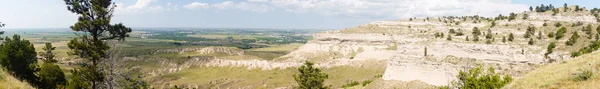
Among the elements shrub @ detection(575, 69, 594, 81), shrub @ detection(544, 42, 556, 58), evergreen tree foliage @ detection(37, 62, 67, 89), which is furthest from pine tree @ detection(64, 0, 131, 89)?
shrub @ detection(544, 42, 556, 58)

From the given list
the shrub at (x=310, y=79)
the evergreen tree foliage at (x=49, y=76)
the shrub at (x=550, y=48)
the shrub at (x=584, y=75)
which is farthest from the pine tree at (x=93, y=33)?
the shrub at (x=550, y=48)

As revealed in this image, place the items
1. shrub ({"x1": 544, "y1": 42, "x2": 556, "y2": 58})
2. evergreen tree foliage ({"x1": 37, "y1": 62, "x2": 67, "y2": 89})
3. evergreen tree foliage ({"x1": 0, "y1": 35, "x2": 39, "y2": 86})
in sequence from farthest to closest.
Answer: evergreen tree foliage ({"x1": 0, "y1": 35, "x2": 39, "y2": 86})
evergreen tree foliage ({"x1": 37, "y1": 62, "x2": 67, "y2": 89})
shrub ({"x1": 544, "y1": 42, "x2": 556, "y2": 58})

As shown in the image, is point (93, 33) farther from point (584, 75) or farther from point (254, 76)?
point (254, 76)

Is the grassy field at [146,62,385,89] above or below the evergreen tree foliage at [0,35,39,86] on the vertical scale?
below

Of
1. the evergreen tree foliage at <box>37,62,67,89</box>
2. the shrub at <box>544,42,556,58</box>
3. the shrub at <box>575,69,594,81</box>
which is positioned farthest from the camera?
the evergreen tree foliage at <box>37,62,67,89</box>

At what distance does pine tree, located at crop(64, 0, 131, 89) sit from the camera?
24.8m

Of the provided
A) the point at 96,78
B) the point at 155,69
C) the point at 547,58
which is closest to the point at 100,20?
the point at 96,78

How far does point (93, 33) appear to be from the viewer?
84.6 ft

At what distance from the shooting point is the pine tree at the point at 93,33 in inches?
976

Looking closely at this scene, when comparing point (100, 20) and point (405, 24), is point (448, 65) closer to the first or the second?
point (100, 20)

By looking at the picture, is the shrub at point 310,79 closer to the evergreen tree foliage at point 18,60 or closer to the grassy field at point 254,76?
the grassy field at point 254,76

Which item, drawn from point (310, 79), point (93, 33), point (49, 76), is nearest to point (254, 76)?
point (310, 79)

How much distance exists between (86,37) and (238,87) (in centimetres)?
3496

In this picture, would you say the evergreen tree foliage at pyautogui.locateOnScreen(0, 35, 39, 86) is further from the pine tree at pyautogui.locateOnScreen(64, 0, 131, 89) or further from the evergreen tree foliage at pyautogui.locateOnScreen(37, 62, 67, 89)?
the pine tree at pyautogui.locateOnScreen(64, 0, 131, 89)
